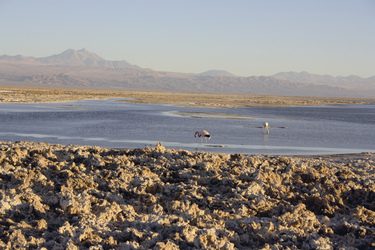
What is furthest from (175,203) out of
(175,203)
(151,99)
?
(151,99)

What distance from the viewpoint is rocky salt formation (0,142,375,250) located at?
4242 millimetres

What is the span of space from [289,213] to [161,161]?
8.37ft

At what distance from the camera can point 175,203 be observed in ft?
16.6

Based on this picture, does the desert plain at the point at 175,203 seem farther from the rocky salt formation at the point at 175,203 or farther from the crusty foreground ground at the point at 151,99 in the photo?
the crusty foreground ground at the point at 151,99

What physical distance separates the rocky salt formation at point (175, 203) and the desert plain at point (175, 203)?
0.01m

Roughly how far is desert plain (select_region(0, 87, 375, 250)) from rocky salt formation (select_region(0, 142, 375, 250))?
0.01 metres

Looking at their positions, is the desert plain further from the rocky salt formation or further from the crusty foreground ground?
the crusty foreground ground

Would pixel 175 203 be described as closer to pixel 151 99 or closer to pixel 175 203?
pixel 175 203

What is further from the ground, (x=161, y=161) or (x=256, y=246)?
(x=161, y=161)

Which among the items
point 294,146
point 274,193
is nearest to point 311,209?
point 274,193

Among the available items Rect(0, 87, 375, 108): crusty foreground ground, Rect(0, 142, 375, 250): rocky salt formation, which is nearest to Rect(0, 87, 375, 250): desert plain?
Rect(0, 142, 375, 250): rocky salt formation

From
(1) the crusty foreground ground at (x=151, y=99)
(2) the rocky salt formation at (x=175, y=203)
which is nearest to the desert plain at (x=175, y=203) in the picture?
(2) the rocky salt formation at (x=175, y=203)

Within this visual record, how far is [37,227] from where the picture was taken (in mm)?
4418

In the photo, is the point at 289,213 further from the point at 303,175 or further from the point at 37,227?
the point at 37,227
